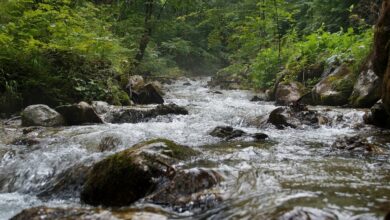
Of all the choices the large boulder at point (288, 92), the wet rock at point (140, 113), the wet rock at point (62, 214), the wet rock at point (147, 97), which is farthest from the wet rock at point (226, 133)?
the wet rock at point (147, 97)

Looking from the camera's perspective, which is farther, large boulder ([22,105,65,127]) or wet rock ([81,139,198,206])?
large boulder ([22,105,65,127])

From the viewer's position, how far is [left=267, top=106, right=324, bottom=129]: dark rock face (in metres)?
8.46

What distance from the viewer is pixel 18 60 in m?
9.96

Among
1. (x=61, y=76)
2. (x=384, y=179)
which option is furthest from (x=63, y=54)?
(x=384, y=179)

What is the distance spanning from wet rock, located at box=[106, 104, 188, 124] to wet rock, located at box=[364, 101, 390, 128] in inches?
176

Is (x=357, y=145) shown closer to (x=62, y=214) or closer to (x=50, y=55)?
(x=62, y=214)

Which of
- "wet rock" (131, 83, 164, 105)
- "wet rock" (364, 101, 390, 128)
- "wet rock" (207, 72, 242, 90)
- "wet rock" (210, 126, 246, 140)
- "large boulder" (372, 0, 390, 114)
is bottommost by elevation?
"wet rock" (207, 72, 242, 90)

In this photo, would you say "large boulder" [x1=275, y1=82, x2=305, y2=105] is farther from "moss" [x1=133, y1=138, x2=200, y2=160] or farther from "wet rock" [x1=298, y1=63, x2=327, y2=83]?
"moss" [x1=133, y1=138, x2=200, y2=160]

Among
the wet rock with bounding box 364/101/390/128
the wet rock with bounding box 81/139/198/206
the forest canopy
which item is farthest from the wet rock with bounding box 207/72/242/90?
the wet rock with bounding box 81/139/198/206

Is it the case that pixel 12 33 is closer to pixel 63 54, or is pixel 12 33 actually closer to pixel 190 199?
pixel 63 54

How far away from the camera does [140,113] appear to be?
32.9 ft

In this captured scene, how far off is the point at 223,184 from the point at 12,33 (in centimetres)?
799

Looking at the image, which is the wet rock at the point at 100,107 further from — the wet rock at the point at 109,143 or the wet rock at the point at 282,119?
the wet rock at the point at 282,119

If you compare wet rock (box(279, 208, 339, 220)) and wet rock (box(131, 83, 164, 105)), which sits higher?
wet rock (box(279, 208, 339, 220))
